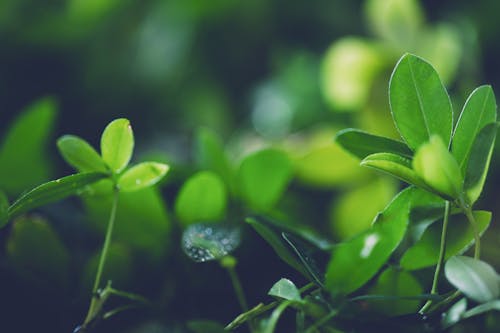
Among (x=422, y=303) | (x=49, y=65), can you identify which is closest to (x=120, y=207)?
(x=422, y=303)

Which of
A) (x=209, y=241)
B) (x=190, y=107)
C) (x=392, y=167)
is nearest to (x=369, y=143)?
(x=392, y=167)

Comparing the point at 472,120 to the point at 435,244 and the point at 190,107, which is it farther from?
the point at 190,107

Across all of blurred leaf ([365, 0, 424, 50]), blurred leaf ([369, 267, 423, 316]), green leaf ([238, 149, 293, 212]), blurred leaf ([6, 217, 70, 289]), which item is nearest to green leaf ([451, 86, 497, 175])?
blurred leaf ([369, 267, 423, 316])

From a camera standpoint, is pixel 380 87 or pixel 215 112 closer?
pixel 380 87

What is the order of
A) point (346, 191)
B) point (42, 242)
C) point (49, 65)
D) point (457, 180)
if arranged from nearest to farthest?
point (457, 180), point (42, 242), point (346, 191), point (49, 65)

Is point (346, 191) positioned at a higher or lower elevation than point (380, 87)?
lower

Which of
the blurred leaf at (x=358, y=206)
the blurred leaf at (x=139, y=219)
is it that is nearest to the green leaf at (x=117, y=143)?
the blurred leaf at (x=139, y=219)

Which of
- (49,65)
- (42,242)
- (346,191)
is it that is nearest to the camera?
(42,242)

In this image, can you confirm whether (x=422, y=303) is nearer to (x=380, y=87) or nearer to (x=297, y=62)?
(x=380, y=87)
